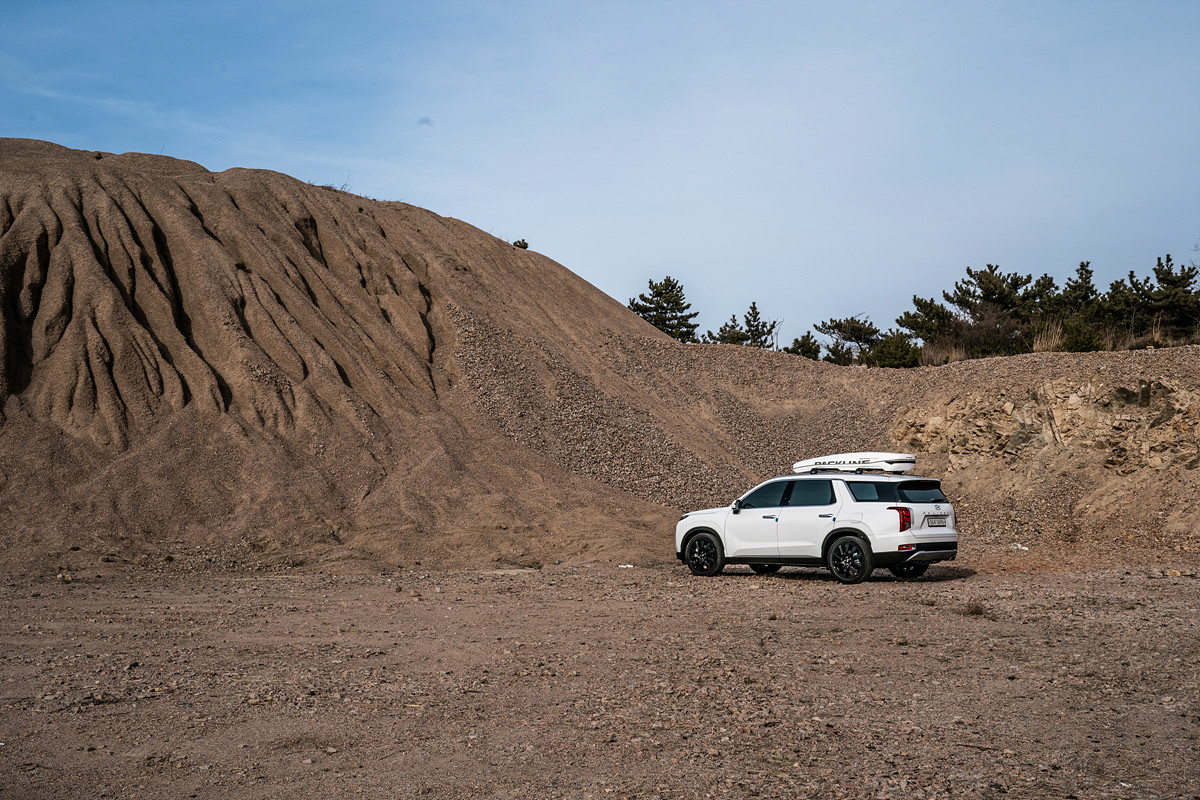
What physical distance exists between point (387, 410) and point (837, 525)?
49.0 ft

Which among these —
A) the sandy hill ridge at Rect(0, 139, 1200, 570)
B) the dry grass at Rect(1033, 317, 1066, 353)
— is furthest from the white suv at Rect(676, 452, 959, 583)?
the dry grass at Rect(1033, 317, 1066, 353)

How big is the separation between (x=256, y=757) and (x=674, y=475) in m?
21.3

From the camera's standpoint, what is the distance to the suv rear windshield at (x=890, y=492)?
1391cm

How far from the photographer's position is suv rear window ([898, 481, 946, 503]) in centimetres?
1398

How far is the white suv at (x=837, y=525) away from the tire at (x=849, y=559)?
15mm

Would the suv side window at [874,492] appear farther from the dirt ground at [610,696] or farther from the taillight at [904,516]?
the dirt ground at [610,696]

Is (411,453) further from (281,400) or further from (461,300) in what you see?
(461,300)

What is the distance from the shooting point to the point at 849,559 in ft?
46.2

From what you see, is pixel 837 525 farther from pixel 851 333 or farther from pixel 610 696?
pixel 851 333

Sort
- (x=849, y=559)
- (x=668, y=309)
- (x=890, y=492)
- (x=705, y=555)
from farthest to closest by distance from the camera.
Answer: (x=668, y=309) → (x=705, y=555) → (x=849, y=559) → (x=890, y=492)

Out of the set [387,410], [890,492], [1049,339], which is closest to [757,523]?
[890,492]

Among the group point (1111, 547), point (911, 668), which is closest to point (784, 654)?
point (911, 668)

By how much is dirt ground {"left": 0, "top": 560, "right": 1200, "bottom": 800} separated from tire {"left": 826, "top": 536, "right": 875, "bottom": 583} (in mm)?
1058

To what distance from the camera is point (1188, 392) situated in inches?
881
